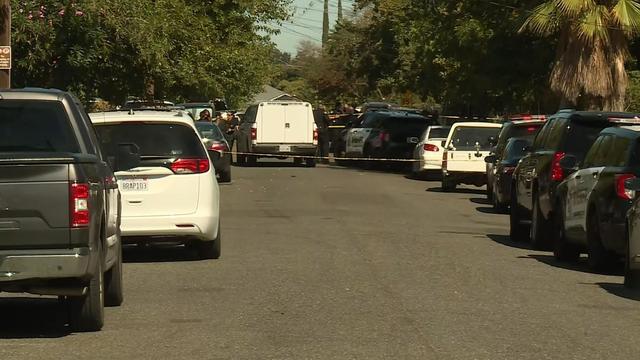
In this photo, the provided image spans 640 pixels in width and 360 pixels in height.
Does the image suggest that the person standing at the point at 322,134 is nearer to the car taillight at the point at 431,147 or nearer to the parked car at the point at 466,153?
the car taillight at the point at 431,147

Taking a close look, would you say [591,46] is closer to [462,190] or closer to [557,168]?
[462,190]

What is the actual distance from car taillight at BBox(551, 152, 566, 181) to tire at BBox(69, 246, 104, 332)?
371 inches

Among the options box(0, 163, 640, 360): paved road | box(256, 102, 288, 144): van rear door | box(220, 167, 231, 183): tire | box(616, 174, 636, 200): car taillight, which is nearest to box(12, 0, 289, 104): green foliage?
box(220, 167, 231, 183): tire

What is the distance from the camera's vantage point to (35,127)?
10758mm

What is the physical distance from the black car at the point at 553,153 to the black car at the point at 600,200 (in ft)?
3.09

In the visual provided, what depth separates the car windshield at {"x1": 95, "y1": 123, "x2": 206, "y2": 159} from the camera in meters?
16.4

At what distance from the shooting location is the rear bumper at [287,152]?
45.3 m

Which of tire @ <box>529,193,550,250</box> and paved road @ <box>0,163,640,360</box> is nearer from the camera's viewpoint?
paved road @ <box>0,163,640,360</box>

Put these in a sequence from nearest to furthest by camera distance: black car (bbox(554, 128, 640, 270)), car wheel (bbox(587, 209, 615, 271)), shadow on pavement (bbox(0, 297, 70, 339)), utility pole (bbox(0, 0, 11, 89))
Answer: shadow on pavement (bbox(0, 297, 70, 339)) < black car (bbox(554, 128, 640, 270)) < car wheel (bbox(587, 209, 615, 271)) < utility pole (bbox(0, 0, 11, 89))

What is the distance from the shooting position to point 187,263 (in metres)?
16.5

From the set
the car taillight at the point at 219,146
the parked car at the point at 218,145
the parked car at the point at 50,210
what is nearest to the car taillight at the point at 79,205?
the parked car at the point at 50,210

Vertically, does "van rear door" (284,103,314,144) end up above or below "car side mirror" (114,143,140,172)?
below

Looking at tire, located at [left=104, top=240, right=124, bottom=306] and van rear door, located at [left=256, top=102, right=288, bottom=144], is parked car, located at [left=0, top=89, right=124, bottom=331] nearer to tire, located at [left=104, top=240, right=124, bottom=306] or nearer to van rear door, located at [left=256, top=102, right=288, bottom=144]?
tire, located at [left=104, top=240, right=124, bottom=306]

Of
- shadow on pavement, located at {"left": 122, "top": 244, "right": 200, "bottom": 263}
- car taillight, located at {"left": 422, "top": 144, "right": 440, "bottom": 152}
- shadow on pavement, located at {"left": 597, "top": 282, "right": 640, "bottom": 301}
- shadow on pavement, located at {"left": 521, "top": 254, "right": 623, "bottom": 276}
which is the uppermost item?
car taillight, located at {"left": 422, "top": 144, "right": 440, "bottom": 152}
